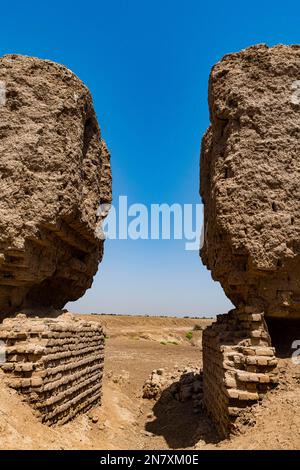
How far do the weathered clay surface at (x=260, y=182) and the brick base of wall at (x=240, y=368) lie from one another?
0.46 meters

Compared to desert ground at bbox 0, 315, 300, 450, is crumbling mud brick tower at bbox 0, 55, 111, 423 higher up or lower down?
higher up

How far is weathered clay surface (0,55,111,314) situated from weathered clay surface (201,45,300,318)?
289 centimetres

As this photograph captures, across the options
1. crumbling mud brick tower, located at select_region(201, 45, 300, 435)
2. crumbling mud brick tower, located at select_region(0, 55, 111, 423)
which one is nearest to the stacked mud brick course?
crumbling mud brick tower, located at select_region(0, 55, 111, 423)

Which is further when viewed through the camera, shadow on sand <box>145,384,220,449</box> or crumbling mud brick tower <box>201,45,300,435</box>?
shadow on sand <box>145,384,220,449</box>

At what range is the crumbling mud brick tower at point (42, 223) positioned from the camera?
5.60 metres

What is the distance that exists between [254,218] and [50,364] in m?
4.12

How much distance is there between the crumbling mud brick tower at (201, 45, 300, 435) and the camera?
5582 mm

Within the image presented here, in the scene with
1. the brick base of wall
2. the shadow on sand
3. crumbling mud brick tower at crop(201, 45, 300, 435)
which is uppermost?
crumbling mud brick tower at crop(201, 45, 300, 435)

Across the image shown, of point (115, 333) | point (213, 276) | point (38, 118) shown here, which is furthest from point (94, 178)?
point (115, 333)

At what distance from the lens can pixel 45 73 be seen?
7.05 meters

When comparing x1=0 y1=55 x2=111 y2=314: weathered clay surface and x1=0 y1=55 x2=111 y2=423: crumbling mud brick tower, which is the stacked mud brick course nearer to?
x1=0 y1=55 x2=111 y2=423: crumbling mud brick tower

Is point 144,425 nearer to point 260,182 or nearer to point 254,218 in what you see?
point 254,218
